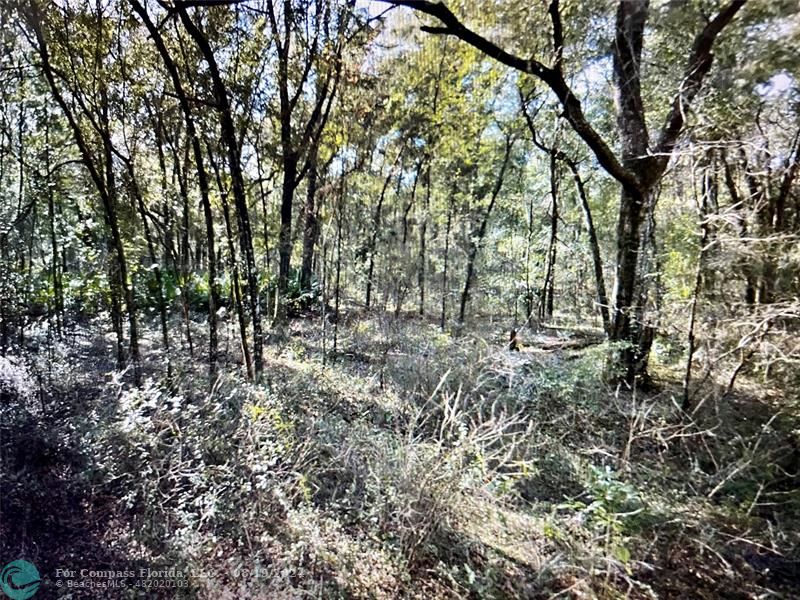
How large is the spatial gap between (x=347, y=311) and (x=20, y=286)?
580 centimetres

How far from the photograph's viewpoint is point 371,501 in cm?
251

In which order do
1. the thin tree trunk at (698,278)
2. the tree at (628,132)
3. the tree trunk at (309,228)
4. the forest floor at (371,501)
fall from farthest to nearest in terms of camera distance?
the tree trunk at (309,228)
the tree at (628,132)
the thin tree trunk at (698,278)
the forest floor at (371,501)

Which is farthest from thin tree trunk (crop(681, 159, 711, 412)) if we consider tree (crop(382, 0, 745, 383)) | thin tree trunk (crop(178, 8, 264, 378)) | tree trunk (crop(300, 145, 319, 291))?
tree trunk (crop(300, 145, 319, 291))

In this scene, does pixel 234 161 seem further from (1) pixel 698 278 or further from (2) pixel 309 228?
(1) pixel 698 278

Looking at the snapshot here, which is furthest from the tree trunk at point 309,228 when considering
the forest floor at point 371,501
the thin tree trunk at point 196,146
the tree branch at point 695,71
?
the tree branch at point 695,71

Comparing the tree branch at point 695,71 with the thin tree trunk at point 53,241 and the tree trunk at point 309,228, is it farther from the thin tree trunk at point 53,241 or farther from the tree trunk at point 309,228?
the thin tree trunk at point 53,241

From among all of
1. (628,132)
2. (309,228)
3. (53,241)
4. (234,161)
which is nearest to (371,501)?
(234,161)

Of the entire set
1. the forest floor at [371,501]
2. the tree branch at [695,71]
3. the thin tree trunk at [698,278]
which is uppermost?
the tree branch at [695,71]

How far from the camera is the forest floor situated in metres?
1.99

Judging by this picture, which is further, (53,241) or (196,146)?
(53,241)

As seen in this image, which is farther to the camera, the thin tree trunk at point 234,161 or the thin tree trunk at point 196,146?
the thin tree trunk at point 234,161

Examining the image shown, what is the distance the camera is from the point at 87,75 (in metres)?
3.53

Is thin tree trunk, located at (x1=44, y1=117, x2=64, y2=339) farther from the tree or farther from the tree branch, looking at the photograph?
the tree branch

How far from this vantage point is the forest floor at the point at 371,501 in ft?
6.51
